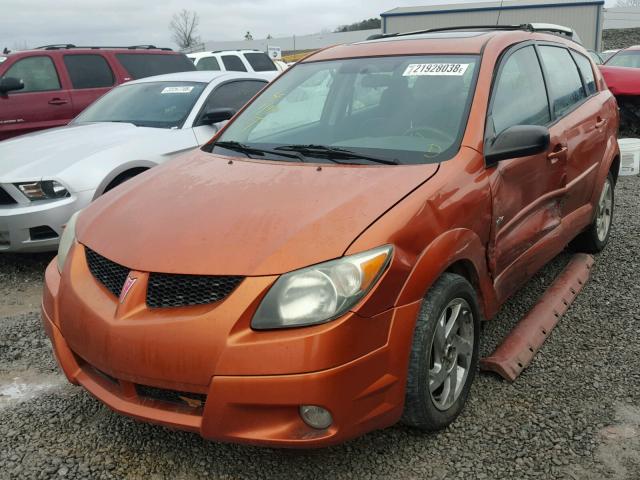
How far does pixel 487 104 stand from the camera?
3072mm

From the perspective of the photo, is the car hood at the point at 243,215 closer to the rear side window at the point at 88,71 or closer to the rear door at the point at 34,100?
the rear door at the point at 34,100

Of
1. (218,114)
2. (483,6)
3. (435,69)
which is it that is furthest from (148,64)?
(483,6)

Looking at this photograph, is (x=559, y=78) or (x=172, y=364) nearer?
(x=172, y=364)

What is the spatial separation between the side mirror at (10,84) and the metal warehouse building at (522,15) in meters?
30.6

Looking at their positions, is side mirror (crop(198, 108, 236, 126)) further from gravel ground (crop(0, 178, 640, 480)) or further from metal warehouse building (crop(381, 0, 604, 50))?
metal warehouse building (crop(381, 0, 604, 50))

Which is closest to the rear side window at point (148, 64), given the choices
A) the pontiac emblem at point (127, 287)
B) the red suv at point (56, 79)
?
the red suv at point (56, 79)

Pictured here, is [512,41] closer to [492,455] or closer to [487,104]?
[487,104]

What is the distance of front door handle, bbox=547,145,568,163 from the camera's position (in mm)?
3542

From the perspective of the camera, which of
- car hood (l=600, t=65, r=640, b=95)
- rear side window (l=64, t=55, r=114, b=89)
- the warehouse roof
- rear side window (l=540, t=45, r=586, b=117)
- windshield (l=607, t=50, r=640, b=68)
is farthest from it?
the warehouse roof

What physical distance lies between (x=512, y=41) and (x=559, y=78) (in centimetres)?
68

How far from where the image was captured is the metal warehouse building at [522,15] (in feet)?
116

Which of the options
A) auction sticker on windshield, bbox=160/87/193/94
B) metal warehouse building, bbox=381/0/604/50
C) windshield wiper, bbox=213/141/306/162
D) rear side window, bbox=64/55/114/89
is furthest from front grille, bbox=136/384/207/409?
metal warehouse building, bbox=381/0/604/50

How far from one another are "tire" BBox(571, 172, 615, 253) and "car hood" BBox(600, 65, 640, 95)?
5999mm

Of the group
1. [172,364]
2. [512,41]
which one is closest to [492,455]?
[172,364]
